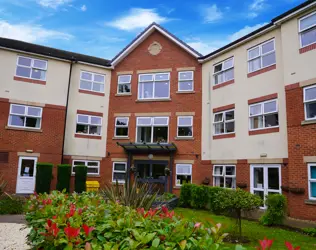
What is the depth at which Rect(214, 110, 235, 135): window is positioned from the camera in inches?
599

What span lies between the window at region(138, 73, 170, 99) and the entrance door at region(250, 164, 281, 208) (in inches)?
306

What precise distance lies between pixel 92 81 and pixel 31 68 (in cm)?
390

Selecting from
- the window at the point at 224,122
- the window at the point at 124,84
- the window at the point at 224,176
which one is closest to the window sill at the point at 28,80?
the window at the point at 124,84

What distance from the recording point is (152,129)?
60.2ft

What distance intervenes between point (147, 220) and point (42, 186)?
14254 millimetres

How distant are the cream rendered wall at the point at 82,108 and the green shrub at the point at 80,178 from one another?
135cm

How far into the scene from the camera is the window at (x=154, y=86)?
18578 millimetres

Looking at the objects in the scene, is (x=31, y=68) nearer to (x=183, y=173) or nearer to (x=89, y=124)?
(x=89, y=124)

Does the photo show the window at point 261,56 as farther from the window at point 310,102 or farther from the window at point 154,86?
the window at point 154,86

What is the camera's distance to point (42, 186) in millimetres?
15586

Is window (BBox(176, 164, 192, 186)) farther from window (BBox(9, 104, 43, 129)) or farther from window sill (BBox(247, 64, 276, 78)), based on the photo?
window (BBox(9, 104, 43, 129))

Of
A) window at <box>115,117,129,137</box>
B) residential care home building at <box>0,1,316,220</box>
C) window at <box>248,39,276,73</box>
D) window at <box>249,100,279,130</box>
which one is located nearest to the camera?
residential care home building at <box>0,1,316,220</box>

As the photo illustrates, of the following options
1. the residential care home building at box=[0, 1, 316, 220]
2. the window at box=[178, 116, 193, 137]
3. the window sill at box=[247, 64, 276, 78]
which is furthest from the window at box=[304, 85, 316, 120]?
the window at box=[178, 116, 193, 137]

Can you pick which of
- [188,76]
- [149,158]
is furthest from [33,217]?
[188,76]
